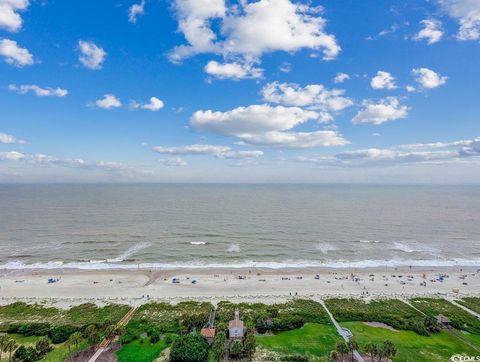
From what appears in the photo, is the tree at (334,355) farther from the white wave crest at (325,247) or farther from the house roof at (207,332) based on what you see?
the white wave crest at (325,247)

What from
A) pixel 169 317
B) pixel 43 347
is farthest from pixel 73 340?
pixel 169 317

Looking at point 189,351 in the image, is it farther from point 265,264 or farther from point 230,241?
point 230,241

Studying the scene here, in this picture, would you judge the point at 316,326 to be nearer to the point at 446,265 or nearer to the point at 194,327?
the point at 194,327

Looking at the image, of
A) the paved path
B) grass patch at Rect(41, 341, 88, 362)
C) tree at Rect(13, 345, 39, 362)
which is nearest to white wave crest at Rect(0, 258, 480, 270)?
the paved path

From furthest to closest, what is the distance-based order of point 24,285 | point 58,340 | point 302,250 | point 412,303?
point 302,250 → point 24,285 → point 412,303 → point 58,340

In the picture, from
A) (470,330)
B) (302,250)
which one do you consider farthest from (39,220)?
(470,330)
